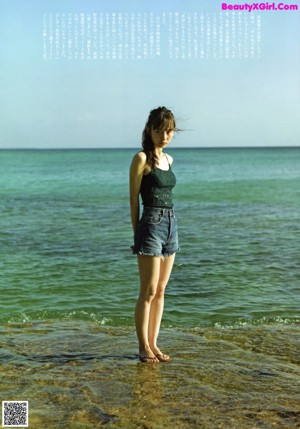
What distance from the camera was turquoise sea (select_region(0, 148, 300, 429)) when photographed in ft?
15.4

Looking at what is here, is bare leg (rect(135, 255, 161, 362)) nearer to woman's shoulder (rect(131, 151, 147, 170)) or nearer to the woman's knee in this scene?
the woman's knee

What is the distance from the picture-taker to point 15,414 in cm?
448

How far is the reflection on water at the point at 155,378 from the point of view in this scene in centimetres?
451

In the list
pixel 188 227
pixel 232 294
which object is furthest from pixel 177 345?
pixel 188 227

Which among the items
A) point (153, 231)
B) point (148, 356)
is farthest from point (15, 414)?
point (153, 231)

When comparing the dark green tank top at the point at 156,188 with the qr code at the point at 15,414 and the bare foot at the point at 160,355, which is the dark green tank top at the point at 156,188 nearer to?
the bare foot at the point at 160,355

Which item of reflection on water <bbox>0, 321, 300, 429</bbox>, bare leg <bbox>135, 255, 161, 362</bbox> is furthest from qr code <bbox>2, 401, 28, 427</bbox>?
bare leg <bbox>135, 255, 161, 362</bbox>

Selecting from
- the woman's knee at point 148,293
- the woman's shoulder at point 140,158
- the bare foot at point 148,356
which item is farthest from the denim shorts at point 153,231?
the bare foot at point 148,356

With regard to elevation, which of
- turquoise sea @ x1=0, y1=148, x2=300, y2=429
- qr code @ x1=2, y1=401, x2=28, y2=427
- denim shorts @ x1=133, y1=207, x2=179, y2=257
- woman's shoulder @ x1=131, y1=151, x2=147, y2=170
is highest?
woman's shoulder @ x1=131, y1=151, x2=147, y2=170

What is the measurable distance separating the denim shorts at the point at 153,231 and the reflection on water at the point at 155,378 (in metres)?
1.06

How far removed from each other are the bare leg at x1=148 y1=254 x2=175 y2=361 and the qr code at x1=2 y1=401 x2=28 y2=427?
1.59 meters

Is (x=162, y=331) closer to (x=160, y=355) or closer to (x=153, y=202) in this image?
(x=160, y=355)

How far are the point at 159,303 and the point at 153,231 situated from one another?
28.8 inches

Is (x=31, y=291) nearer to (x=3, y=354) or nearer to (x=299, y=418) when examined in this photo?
(x=3, y=354)
